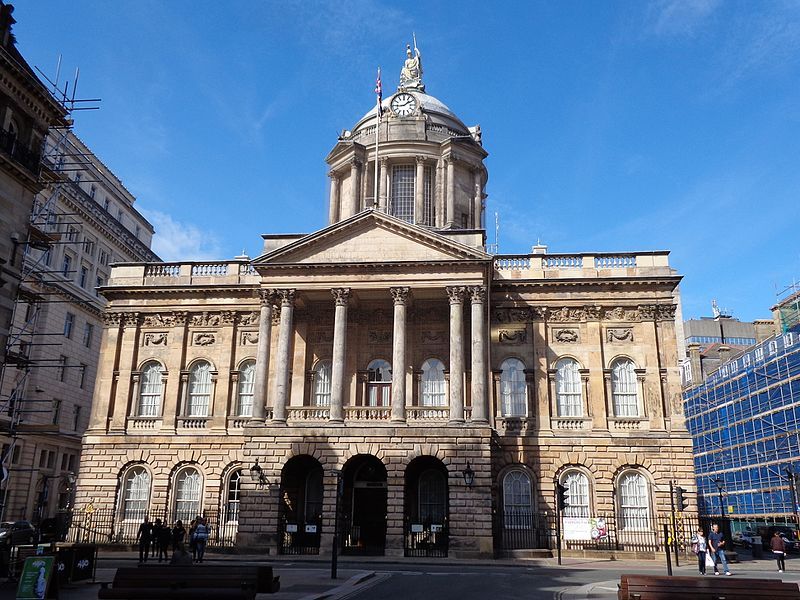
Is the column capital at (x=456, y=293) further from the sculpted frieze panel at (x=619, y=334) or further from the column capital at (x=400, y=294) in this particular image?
the sculpted frieze panel at (x=619, y=334)

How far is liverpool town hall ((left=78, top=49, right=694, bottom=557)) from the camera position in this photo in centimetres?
3148

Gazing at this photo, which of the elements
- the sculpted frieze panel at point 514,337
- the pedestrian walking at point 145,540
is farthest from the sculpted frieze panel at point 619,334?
the pedestrian walking at point 145,540

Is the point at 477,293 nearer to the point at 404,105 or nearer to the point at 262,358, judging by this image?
the point at 262,358

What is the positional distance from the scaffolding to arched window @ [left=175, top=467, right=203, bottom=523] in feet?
23.4

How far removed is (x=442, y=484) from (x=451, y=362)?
246 inches

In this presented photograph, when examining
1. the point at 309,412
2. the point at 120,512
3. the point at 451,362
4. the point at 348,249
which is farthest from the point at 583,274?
the point at 120,512

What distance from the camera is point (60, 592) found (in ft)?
54.9

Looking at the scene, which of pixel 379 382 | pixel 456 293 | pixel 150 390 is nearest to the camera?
pixel 456 293

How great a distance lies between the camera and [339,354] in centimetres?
3284

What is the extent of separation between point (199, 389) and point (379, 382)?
364 inches

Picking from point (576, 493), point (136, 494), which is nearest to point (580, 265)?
point (576, 493)

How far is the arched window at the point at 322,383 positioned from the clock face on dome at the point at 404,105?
1891cm

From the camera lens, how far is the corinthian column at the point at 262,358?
32.6 meters

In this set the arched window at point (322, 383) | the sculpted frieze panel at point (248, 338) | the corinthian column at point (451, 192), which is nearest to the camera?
the arched window at point (322, 383)
